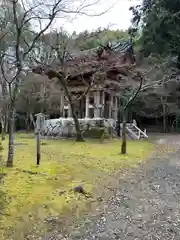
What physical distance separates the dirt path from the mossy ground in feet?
1.92

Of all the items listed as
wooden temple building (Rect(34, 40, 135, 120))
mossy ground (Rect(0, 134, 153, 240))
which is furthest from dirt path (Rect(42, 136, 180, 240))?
wooden temple building (Rect(34, 40, 135, 120))

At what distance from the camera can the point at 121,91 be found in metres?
17.9

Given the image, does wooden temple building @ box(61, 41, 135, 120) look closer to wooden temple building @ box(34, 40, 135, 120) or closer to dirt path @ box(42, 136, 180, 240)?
wooden temple building @ box(34, 40, 135, 120)

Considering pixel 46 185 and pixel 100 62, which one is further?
pixel 100 62

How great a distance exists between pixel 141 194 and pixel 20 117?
80.1 ft

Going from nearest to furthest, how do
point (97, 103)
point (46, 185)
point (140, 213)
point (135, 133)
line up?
point (140, 213)
point (46, 185)
point (97, 103)
point (135, 133)

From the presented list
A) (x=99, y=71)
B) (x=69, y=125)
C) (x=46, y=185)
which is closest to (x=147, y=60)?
(x=99, y=71)

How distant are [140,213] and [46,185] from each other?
89.5 inches

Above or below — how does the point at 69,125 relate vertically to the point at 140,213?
above

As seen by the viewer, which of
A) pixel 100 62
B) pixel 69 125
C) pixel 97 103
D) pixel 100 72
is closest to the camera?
pixel 100 72

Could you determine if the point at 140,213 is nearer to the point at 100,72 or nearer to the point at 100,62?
the point at 100,72

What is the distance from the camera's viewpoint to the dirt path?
4434 mm

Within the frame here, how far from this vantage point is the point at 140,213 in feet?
17.4

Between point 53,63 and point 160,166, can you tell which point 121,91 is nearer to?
point 53,63
